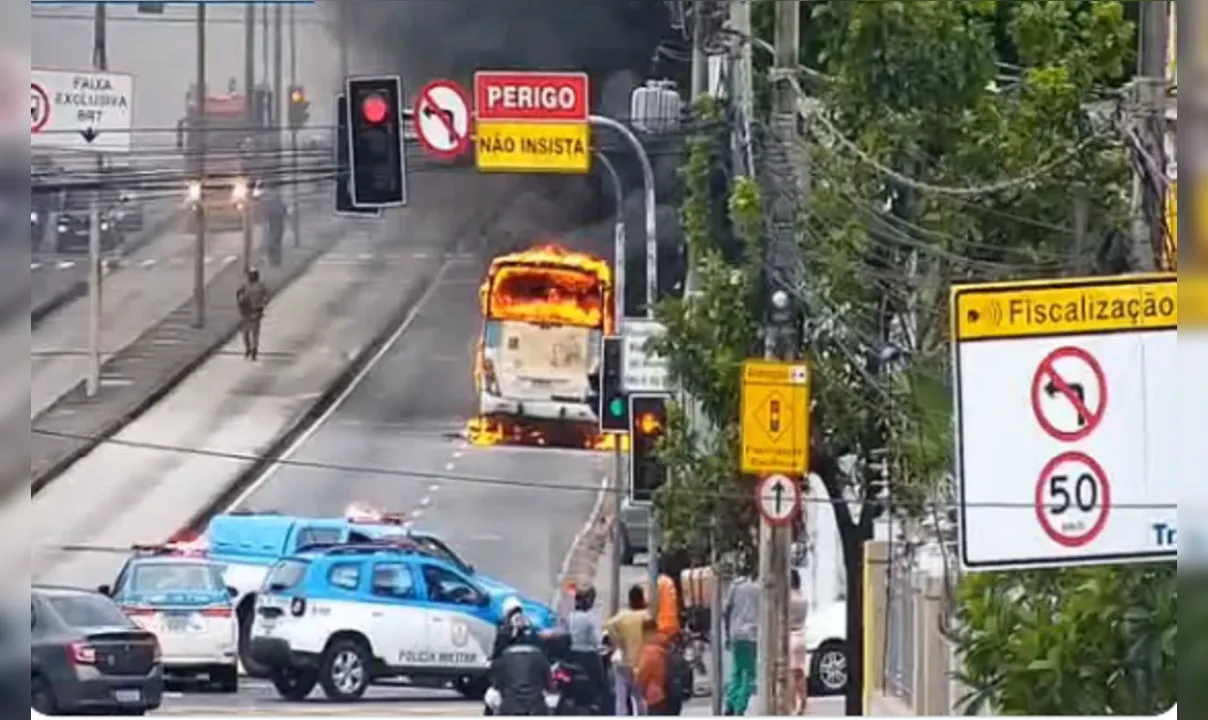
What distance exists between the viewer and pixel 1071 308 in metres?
4.17

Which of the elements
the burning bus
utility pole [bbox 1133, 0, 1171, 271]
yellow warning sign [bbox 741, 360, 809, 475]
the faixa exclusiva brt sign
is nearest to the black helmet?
the burning bus

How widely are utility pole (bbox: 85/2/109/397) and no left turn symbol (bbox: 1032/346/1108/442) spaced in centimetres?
144

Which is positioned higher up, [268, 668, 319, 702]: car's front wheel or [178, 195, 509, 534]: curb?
[178, 195, 509, 534]: curb

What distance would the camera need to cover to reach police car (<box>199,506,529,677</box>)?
4402mm

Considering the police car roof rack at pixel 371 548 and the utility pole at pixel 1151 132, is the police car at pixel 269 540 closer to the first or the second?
the police car roof rack at pixel 371 548

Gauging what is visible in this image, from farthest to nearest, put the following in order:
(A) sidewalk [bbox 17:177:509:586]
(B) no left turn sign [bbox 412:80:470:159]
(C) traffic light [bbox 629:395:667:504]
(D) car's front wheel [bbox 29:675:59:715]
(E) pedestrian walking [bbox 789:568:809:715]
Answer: (E) pedestrian walking [bbox 789:568:809:715] < (C) traffic light [bbox 629:395:667:504] < (B) no left turn sign [bbox 412:80:470:159] < (A) sidewalk [bbox 17:177:509:586] < (D) car's front wheel [bbox 29:675:59:715]

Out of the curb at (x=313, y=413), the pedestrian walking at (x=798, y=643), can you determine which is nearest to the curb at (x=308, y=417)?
the curb at (x=313, y=413)

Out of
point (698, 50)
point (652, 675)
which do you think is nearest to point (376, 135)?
point (698, 50)

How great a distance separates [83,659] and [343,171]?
2.95 feet

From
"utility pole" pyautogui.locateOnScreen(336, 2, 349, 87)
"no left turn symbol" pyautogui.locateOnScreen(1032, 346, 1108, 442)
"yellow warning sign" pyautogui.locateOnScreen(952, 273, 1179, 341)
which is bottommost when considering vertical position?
"no left turn symbol" pyautogui.locateOnScreen(1032, 346, 1108, 442)

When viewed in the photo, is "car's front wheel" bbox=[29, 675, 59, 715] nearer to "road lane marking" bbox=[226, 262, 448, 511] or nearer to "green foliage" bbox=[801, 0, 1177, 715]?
"road lane marking" bbox=[226, 262, 448, 511]

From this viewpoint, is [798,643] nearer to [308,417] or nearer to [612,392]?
[612,392]

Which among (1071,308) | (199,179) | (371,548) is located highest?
(199,179)

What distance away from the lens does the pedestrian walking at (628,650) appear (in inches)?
175
